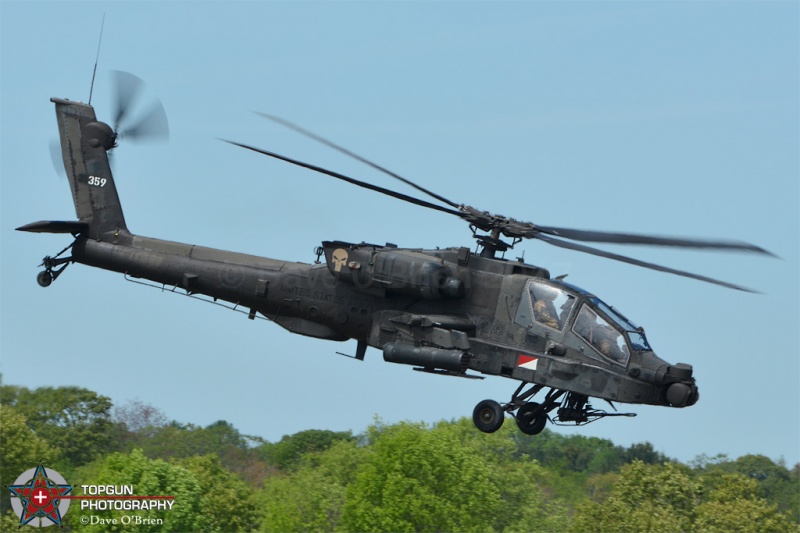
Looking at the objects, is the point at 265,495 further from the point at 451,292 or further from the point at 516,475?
the point at 451,292

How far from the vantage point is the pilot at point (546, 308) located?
27734 mm

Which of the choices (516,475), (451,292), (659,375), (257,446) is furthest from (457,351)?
(257,446)

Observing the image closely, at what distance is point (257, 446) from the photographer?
121m

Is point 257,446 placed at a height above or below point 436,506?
above

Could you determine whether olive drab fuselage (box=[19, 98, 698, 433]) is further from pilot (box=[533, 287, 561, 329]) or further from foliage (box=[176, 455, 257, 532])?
foliage (box=[176, 455, 257, 532])

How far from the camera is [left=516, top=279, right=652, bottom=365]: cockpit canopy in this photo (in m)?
27.2

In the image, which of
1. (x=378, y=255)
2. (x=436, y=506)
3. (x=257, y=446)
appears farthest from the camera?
(x=257, y=446)

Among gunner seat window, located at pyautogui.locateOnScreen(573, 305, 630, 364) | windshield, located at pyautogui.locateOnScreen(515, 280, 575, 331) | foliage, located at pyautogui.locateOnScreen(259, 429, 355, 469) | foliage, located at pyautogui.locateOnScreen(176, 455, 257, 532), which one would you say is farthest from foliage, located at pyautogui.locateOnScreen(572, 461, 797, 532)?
foliage, located at pyautogui.locateOnScreen(259, 429, 355, 469)

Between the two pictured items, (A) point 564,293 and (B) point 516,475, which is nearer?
(A) point 564,293

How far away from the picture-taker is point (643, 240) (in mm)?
25578

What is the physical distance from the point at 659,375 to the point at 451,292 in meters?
4.79

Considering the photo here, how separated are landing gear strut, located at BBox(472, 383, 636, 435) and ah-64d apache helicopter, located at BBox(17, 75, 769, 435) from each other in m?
0.03

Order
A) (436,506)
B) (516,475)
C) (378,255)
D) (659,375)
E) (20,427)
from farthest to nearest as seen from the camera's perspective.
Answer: (516,475)
(20,427)
(436,506)
(378,255)
(659,375)

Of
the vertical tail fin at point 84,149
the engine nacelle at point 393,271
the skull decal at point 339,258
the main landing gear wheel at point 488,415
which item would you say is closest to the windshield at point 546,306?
the engine nacelle at point 393,271
